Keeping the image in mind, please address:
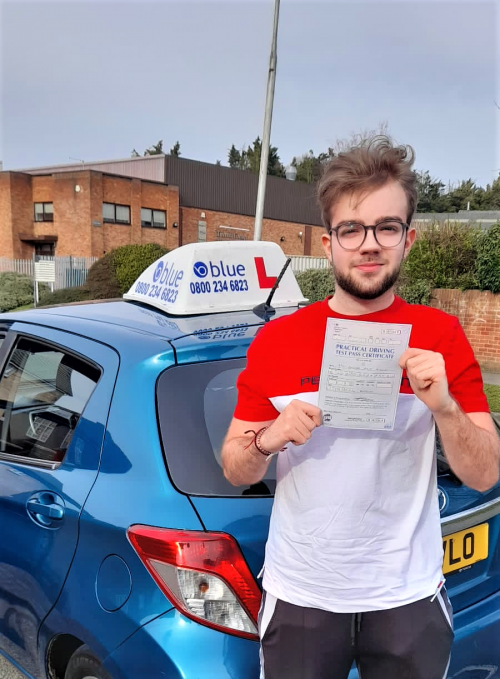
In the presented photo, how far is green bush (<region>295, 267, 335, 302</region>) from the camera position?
12.6m

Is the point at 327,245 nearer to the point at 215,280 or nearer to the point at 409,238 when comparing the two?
the point at 409,238

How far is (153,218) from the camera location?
1340 inches

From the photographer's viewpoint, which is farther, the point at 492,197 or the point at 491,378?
the point at 492,197

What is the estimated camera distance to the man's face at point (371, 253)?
4.45 feet

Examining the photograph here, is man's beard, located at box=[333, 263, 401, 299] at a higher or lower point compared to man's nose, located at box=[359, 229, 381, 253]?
lower

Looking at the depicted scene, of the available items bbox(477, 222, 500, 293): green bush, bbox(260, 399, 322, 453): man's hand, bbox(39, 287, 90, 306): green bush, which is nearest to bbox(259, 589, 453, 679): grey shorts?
bbox(260, 399, 322, 453): man's hand

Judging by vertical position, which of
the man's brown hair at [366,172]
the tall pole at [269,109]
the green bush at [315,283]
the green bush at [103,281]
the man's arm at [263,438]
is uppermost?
the tall pole at [269,109]

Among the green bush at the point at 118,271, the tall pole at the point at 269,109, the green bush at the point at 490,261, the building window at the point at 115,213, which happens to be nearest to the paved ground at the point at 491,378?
the green bush at the point at 490,261

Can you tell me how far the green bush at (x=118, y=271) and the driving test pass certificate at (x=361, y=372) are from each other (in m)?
17.6

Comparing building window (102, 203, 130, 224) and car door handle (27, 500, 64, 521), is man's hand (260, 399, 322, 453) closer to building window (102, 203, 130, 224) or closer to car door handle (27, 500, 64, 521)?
car door handle (27, 500, 64, 521)

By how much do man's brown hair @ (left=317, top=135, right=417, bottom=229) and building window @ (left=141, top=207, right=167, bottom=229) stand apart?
109 ft

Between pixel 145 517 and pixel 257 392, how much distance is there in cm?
50

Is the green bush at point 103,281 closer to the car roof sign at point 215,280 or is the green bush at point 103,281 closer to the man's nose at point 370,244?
the car roof sign at point 215,280

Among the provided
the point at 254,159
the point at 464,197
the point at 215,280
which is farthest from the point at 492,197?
the point at 215,280
